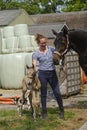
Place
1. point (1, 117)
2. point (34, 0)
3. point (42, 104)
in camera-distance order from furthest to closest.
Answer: point (34, 0) → point (1, 117) → point (42, 104)

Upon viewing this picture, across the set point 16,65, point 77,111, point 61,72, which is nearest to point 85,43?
point 77,111

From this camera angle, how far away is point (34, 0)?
207 feet

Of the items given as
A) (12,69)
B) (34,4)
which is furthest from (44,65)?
(34,4)

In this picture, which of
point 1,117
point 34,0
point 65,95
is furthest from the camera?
point 34,0

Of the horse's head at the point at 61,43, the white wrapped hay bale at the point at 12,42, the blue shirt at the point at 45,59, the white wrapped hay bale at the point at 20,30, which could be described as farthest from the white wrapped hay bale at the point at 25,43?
the blue shirt at the point at 45,59

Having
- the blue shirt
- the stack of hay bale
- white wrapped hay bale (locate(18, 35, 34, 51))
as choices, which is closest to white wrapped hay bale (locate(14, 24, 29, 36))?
the stack of hay bale

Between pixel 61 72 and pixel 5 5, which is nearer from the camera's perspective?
pixel 61 72

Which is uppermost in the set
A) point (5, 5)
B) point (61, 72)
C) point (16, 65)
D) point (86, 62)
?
point (86, 62)

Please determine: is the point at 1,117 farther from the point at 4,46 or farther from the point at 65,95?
the point at 4,46

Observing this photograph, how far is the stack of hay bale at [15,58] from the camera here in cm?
1889

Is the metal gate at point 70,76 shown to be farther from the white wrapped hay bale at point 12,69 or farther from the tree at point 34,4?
the tree at point 34,4

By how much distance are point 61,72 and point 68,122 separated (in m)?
5.60

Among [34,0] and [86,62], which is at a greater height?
[86,62]

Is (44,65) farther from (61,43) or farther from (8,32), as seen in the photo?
(8,32)
